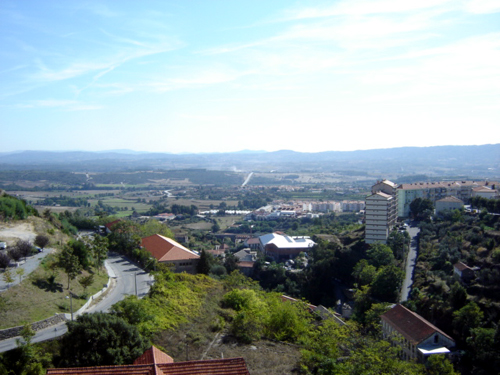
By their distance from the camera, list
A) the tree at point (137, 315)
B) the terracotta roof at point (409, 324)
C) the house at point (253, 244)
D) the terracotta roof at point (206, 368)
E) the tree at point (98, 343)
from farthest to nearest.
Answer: the house at point (253, 244) < the terracotta roof at point (409, 324) < the tree at point (137, 315) < the tree at point (98, 343) < the terracotta roof at point (206, 368)

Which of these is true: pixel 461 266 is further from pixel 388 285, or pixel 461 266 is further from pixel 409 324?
pixel 409 324

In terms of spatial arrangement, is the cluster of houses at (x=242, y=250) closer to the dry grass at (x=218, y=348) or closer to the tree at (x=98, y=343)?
the dry grass at (x=218, y=348)

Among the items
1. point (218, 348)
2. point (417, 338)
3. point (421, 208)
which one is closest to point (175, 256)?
point (218, 348)

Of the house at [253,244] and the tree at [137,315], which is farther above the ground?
the tree at [137,315]

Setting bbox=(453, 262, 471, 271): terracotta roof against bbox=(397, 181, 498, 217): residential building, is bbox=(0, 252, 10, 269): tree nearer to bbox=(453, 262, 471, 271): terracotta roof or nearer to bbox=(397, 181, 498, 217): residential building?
bbox=(453, 262, 471, 271): terracotta roof

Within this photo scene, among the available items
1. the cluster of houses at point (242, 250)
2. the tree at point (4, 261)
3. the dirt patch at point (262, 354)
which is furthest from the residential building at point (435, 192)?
the tree at point (4, 261)

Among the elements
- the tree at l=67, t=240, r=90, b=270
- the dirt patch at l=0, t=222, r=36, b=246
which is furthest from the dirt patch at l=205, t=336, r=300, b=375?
the dirt patch at l=0, t=222, r=36, b=246
